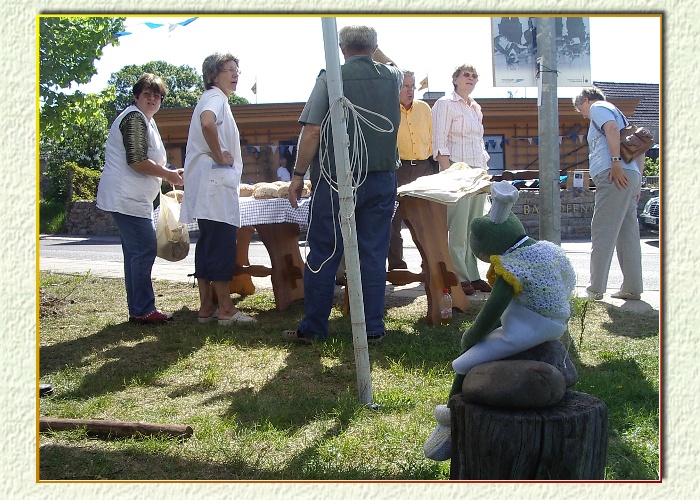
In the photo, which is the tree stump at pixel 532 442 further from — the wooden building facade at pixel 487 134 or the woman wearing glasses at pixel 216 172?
the wooden building facade at pixel 487 134

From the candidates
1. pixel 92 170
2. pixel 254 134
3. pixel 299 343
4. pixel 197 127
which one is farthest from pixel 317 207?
pixel 254 134

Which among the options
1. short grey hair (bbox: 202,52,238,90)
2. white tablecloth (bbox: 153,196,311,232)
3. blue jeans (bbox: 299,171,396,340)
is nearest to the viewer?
blue jeans (bbox: 299,171,396,340)

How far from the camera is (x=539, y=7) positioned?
7.52 feet

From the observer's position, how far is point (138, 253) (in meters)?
5.52

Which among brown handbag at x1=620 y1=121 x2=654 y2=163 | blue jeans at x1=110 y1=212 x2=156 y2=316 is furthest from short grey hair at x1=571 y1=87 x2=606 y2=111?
blue jeans at x1=110 y1=212 x2=156 y2=316

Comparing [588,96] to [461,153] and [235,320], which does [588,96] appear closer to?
[461,153]

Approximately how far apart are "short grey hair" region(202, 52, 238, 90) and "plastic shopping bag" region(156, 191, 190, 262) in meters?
1.10

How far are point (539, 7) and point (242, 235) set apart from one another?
4616 mm

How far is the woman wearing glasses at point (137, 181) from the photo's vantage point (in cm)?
537

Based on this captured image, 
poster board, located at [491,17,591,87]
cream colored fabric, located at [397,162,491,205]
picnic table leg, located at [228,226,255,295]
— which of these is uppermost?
poster board, located at [491,17,591,87]

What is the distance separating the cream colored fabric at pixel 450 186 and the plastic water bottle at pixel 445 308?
631mm

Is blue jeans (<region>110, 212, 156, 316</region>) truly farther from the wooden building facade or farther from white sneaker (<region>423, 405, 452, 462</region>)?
the wooden building facade

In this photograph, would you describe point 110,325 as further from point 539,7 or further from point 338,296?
point 539,7

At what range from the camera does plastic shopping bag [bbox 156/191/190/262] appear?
5.90 metres
